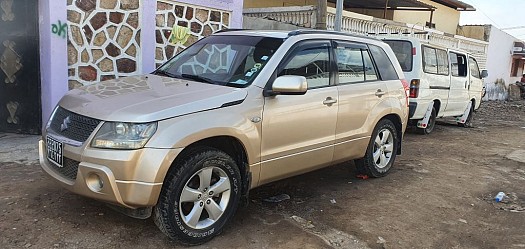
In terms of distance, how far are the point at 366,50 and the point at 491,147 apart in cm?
473

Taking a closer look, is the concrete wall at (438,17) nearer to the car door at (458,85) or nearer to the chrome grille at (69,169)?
the car door at (458,85)

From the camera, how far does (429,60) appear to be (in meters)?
8.87

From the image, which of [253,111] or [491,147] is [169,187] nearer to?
[253,111]

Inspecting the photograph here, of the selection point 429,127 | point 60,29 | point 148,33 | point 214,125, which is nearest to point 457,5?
point 429,127

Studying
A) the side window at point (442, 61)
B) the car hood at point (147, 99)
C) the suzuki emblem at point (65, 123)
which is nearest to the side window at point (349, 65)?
the car hood at point (147, 99)

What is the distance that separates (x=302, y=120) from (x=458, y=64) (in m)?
7.37

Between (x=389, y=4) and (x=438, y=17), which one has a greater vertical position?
(x=438, y=17)

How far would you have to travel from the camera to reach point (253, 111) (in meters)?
3.82

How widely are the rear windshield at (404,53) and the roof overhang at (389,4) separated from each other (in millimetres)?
7803

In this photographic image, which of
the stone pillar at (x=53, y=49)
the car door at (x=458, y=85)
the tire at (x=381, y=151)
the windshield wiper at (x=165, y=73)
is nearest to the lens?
the windshield wiper at (x=165, y=73)

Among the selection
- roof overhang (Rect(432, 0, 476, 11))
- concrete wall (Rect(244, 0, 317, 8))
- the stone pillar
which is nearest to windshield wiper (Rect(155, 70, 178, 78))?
the stone pillar

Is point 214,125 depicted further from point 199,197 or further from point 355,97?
point 355,97

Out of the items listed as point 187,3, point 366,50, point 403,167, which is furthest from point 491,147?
point 187,3

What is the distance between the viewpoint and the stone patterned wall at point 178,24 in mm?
7391
